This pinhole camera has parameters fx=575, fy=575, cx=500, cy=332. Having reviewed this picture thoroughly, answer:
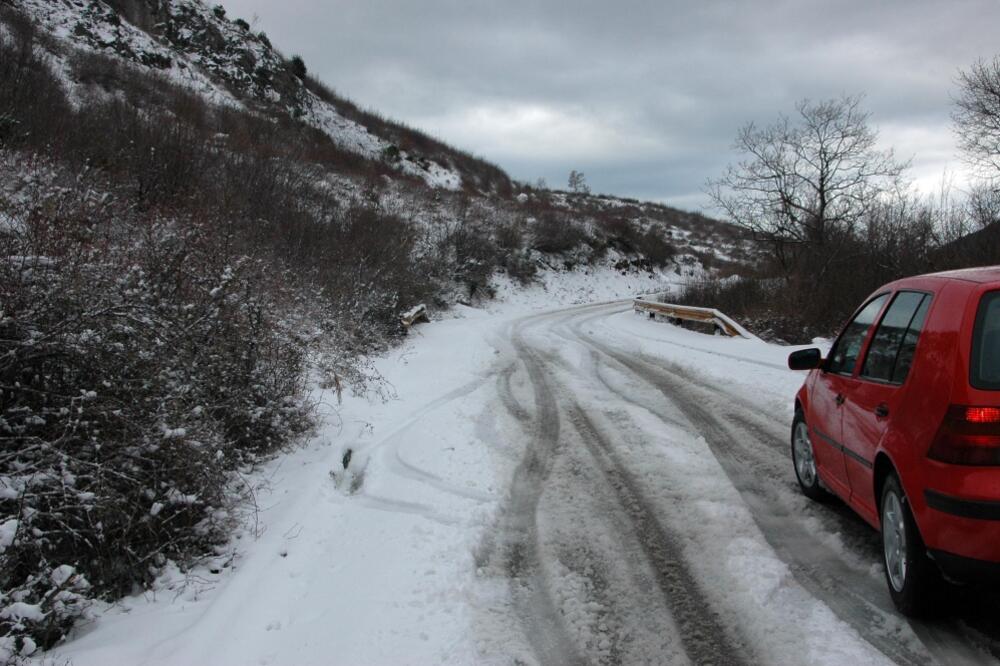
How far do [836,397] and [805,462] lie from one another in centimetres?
107

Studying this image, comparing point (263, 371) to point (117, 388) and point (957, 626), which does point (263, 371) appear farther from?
point (957, 626)

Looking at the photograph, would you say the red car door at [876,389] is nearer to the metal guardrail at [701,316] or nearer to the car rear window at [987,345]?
the car rear window at [987,345]

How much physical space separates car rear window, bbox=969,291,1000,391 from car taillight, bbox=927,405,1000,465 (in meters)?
0.13

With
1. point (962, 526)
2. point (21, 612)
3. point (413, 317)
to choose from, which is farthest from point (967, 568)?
point (413, 317)

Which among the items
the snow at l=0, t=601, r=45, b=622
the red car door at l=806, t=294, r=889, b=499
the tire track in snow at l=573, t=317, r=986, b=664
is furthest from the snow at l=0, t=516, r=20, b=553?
the red car door at l=806, t=294, r=889, b=499

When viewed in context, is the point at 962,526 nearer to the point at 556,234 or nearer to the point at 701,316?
the point at 701,316

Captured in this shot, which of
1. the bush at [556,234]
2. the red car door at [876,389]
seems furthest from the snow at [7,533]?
the bush at [556,234]

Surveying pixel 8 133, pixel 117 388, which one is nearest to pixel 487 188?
pixel 8 133

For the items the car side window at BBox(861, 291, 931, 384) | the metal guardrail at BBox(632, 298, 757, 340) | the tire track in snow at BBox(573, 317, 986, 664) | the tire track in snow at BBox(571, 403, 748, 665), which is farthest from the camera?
the metal guardrail at BBox(632, 298, 757, 340)

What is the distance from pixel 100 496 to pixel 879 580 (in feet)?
15.7

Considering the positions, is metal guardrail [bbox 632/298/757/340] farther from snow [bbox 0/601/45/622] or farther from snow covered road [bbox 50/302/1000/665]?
snow [bbox 0/601/45/622]

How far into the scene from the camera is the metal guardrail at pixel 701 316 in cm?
1534

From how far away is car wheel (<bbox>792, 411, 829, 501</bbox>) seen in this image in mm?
4649

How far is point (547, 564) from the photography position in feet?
12.9
